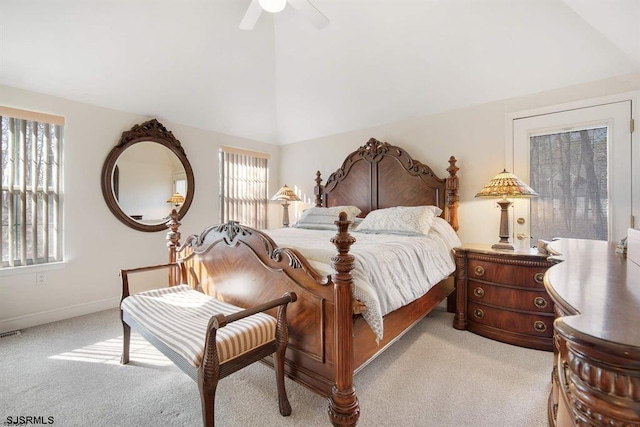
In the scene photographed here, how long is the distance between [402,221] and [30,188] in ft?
12.3

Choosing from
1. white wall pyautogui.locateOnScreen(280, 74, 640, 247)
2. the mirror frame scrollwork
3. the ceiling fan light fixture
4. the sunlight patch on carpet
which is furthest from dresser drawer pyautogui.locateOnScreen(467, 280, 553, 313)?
the mirror frame scrollwork

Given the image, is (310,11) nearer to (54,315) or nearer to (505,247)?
(505,247)

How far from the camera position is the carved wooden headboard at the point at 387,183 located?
134 inches

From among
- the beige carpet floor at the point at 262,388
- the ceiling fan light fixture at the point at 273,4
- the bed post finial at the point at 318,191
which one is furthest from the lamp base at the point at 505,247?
the ceiling fan light fixture at the point at 273,4

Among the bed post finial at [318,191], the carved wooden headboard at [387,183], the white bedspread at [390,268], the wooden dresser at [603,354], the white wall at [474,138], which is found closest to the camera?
the wooden dresser at [603,354]

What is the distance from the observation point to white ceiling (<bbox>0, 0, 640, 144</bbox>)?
8.13 ft

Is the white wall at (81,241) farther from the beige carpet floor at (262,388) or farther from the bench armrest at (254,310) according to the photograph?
the bench armrest at (254,310)

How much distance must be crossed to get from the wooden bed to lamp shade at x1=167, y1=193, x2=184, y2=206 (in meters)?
1.45

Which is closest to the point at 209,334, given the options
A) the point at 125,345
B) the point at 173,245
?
the point at 125,345

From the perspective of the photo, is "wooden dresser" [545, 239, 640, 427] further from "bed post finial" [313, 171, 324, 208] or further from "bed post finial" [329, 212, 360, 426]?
"bed post finial" [313, 171, 324, 208]

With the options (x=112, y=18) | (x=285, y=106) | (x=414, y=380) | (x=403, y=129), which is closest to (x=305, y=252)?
(x=414, y=380)

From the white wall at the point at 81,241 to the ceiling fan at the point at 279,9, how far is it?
2.10 metres

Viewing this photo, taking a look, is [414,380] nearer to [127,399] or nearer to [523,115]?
[127,399]

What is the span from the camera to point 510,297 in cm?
248
